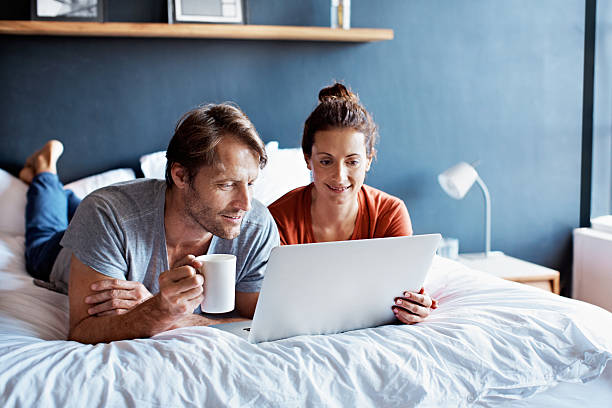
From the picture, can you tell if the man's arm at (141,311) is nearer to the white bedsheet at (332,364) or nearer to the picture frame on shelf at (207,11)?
the white bedsheet at (332,364)

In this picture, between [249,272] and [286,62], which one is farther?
[286,62]

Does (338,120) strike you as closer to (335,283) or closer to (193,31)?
(335,283)

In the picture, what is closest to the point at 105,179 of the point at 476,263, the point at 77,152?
the point at 77,152

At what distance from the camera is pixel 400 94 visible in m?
2.86

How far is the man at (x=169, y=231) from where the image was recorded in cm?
127

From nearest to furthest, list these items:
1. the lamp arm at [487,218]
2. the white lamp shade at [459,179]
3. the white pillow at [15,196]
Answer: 1. the white pillow at [15,196]
2. the white lamp shade at [459,179]
3. the lamp arm at [487,218]

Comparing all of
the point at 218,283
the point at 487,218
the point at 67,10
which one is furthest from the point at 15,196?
the point at 487,218

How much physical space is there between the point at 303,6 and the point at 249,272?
5.37 ft

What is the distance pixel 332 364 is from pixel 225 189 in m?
0.50

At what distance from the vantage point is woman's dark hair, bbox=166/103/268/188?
1356 mm

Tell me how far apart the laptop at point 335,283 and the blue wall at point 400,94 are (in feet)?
5.20

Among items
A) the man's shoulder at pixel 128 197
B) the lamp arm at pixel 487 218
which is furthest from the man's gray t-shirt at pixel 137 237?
the lamp arm at pixel 487 218

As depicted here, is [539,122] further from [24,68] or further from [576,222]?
[24,68]

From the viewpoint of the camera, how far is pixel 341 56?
9.13 feet
